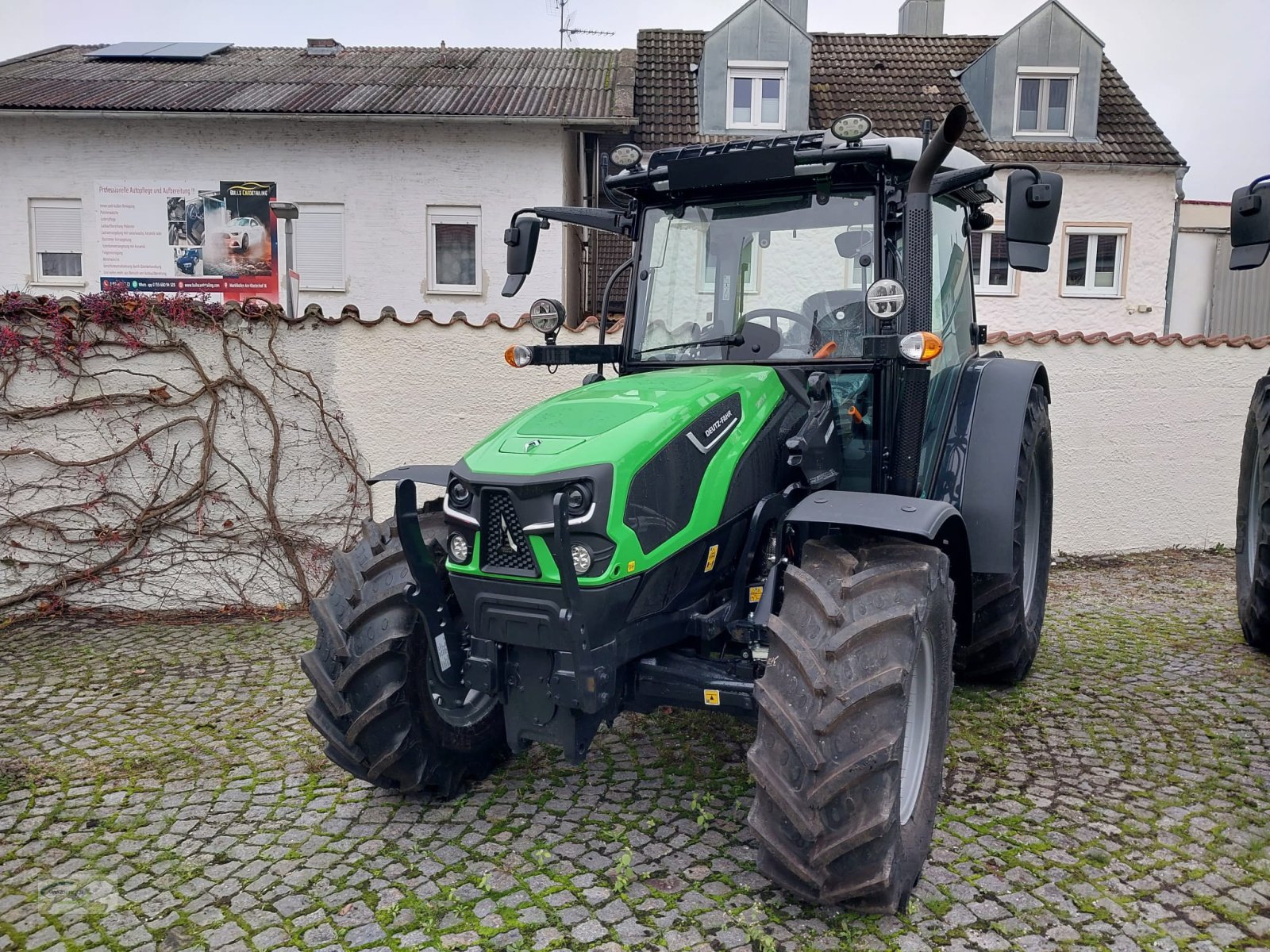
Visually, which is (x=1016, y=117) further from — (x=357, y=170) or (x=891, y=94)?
(x=357, y=170)

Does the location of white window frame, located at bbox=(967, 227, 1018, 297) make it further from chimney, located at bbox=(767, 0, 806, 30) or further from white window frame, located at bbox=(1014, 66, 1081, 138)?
chimney, located at bbox=(767, 0, 806, 30)

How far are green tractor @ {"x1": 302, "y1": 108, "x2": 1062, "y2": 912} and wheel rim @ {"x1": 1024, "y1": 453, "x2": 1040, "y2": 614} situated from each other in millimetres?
866

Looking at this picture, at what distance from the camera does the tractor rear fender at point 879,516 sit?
2883mm

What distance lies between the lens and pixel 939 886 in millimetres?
2992

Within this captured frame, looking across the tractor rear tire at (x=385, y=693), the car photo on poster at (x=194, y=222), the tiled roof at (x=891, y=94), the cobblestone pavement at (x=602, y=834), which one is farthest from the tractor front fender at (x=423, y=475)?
the tiled roof at (x=891, y=94)

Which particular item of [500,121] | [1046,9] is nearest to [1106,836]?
[500,121]

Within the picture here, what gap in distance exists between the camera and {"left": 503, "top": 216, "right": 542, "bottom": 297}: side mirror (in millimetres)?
4055

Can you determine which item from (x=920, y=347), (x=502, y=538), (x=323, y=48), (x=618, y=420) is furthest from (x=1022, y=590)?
(x=323, y=48)

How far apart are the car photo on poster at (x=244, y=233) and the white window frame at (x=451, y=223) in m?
2.33

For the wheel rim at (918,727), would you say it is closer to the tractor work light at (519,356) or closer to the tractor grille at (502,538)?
the tractor grille at (502,538)

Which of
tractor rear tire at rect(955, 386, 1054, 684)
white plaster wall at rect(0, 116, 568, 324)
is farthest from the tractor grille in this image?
white plaster wall at rect(0, 116, 568, 324)

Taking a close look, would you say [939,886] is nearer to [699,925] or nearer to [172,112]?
[699,925]

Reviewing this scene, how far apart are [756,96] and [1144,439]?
34.9ft

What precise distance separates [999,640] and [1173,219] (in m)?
13.8
